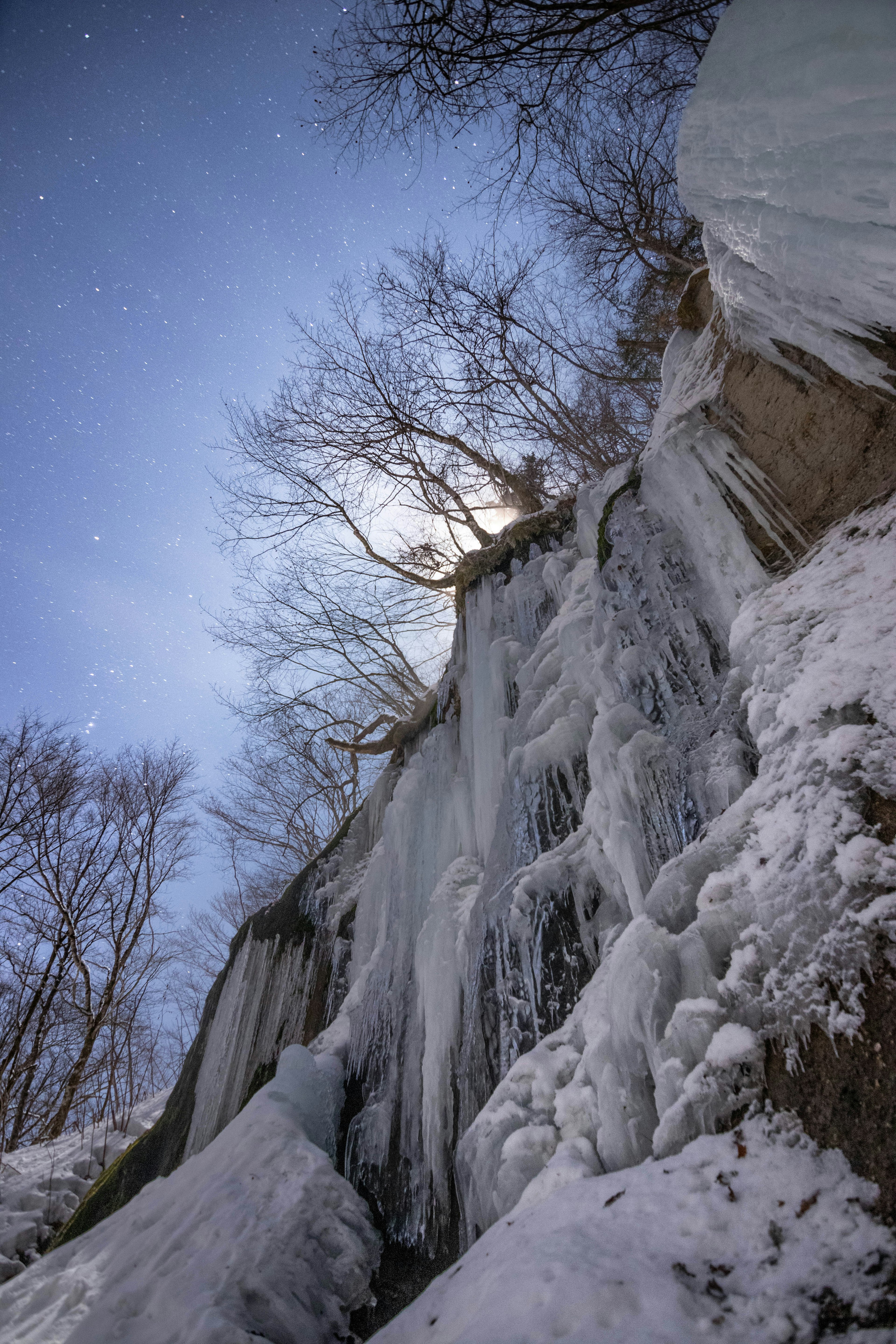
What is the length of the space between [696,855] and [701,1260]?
1.02 metres

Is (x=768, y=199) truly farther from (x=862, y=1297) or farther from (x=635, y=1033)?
(x=862, y=1297)

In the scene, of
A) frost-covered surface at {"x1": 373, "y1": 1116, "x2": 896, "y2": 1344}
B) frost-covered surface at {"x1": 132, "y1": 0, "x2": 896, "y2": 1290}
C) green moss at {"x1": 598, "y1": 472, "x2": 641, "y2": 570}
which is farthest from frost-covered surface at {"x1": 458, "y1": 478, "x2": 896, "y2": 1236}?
green moss at {"x1": 598, "y1": 472, "x2": 641, "y2": 570}

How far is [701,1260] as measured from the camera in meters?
1.14

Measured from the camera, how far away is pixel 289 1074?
12.2 ft

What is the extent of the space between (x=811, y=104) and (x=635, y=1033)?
3.25 m

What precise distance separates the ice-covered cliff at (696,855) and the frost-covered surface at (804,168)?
0.04ft

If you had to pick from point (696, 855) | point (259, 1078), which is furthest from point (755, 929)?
point (259, 1078)

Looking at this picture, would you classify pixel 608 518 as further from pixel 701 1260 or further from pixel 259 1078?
pixel 259 1078

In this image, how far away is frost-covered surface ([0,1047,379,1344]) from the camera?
2348 millimetres

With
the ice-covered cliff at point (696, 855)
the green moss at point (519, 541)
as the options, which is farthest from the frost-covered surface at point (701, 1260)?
the green moss at point (519, 541)

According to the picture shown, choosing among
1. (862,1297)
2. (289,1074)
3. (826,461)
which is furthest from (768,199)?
(289,1074)

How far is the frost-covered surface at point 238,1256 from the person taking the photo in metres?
2.35

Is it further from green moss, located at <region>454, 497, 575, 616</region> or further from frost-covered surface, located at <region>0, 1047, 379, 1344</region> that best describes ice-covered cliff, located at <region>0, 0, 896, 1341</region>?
green moss, located at <region>454, 497, 575, 616</region>

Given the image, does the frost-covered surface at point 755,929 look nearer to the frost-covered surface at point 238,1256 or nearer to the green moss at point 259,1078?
the frost-covered surface at point 238,1256
